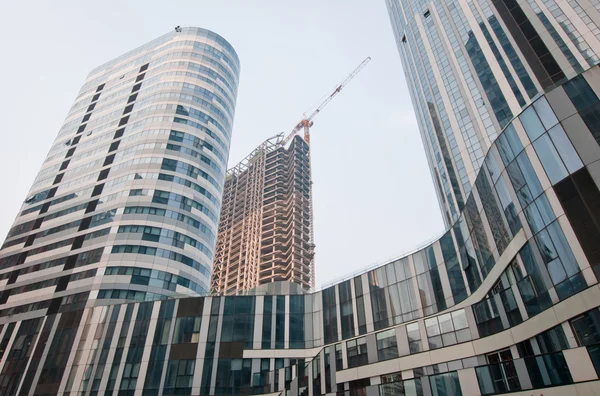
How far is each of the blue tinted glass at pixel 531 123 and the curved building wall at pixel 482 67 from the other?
128ft

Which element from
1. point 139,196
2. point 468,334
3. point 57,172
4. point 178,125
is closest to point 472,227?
point 468,334

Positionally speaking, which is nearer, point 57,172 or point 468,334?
point 468,334

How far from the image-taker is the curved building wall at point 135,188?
6775 cm

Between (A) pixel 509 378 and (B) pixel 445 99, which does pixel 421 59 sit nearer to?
(B) pixel 445 99

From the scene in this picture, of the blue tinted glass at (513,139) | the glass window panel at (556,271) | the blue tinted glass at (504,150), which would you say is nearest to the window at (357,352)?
the glass window panel at (556,271)

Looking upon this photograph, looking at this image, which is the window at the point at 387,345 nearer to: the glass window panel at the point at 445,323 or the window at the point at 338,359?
the window at the point at 338,359

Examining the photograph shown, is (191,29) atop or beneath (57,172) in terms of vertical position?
atop

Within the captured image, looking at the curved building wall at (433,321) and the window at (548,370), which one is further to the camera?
the curved building wall at (433,321)

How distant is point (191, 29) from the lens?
10062cm

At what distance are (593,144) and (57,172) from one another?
9607cm

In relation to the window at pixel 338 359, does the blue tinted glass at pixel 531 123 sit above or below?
above

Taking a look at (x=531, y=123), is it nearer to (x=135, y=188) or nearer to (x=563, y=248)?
(x=563, y=248)

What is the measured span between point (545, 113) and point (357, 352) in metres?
30.1

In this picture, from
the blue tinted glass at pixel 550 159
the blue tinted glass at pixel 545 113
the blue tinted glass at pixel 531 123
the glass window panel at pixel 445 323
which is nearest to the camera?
the blue tinted glass at pixel 550 159
